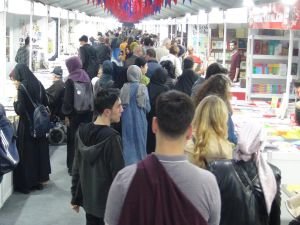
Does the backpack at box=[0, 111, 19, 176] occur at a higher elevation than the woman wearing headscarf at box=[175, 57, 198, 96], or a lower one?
lower

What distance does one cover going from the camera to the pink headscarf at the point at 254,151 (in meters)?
3.02

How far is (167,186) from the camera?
6.64ft

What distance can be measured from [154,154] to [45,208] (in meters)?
4.06

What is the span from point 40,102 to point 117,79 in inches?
55.7

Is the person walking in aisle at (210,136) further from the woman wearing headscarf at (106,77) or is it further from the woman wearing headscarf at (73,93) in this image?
the woman wearing headscarf at (106,77)

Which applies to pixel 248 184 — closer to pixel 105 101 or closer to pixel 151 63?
pixel 105 101

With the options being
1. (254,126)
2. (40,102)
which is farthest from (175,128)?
(40,102)

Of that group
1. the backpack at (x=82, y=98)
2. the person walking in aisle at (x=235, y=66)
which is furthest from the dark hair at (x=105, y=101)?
the person walking in aisle at (x=235, y=66)

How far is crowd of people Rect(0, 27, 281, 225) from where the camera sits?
206 cm

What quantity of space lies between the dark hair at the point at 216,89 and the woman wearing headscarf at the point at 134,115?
4.94 feet

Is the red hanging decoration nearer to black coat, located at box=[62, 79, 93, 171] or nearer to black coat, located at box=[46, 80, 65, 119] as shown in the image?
black coat, located at box=[46, 80, 65, 119]

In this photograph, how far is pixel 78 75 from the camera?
6605 mm

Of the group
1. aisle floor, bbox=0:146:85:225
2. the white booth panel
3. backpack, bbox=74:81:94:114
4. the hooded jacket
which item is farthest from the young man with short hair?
the white booth panel

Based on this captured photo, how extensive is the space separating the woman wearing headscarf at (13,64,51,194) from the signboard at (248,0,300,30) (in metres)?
3.14
